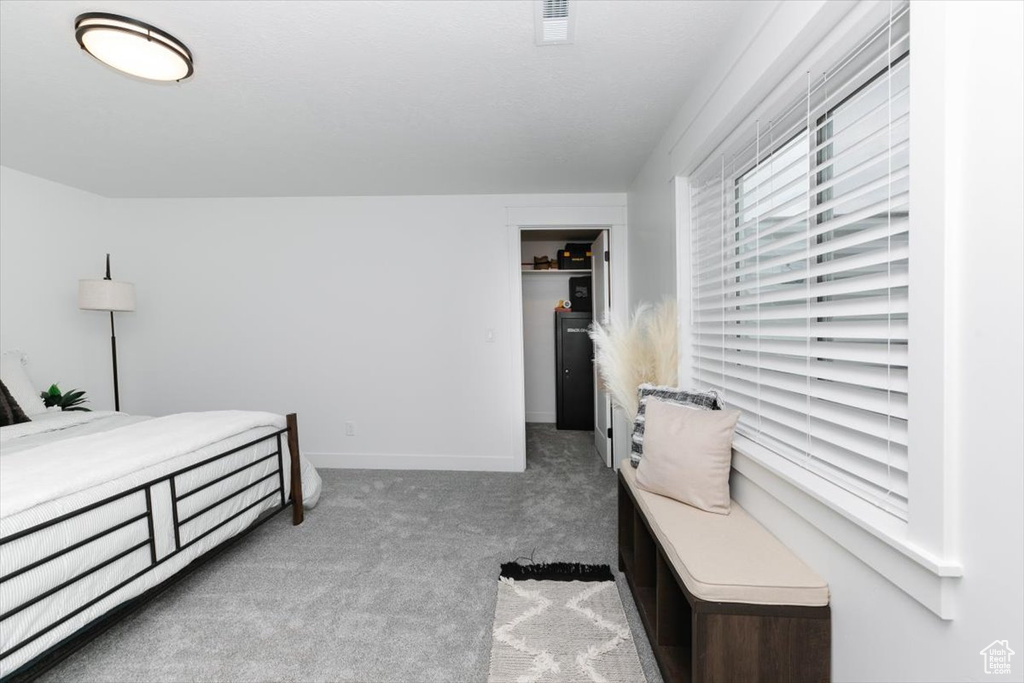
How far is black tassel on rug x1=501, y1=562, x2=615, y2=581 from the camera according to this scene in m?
2.11

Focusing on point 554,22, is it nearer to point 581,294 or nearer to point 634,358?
point 634,358

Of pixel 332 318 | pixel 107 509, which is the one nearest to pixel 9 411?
pixel 107 509

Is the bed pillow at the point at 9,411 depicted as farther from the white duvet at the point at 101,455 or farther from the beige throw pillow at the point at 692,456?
the beige throw pillow at the point at 692,456

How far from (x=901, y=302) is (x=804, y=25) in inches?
32.7

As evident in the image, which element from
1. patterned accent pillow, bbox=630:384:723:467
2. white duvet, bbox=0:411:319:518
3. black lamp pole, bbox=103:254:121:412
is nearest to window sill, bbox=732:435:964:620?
patterned accent pillow, bbox=630:384:723:467

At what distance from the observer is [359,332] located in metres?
3.91

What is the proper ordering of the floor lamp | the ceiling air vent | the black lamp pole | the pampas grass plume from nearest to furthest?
1. the ceiling air vent
2. the pampas grass plume
3. the floor lamp
4. the black lamp pole

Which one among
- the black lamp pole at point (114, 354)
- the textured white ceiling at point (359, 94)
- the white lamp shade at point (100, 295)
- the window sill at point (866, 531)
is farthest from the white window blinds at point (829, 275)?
the black lamp pole at point (114, 354)

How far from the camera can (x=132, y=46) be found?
1.65m

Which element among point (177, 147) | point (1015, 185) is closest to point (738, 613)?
point (1015, 185)

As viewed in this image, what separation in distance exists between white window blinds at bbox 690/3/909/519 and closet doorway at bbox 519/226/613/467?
243 centimetres

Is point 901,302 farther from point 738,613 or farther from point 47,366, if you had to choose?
point 47,366

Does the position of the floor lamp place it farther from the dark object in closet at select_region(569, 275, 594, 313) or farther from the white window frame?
the white window frame

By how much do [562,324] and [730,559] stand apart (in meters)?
3.82
